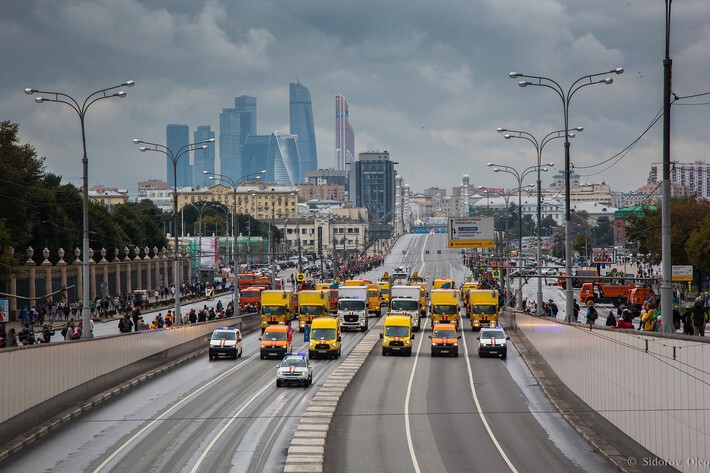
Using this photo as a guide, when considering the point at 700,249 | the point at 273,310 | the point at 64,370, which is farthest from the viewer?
the point at 700,249

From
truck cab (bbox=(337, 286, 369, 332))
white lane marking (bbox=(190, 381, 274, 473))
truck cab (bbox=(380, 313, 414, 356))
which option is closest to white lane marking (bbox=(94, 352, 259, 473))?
white lane marking (bbox=(190, 381, 274, 473))

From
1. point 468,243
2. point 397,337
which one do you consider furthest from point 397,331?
point 468,243

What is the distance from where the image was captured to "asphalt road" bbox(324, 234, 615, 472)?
2595 cm

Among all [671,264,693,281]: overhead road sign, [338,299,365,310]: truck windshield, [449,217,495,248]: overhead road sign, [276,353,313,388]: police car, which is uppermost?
[449,217,495,248]: overhead road sign

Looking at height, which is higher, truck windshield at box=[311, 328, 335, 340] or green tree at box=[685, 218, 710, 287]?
green tree at box=[685, 218, 710, 287]

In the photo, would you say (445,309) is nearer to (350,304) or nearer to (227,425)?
(350,304)

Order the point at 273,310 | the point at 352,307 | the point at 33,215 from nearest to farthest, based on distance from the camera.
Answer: the point at 273,310 < the point at 352,307 < the point at 33,215

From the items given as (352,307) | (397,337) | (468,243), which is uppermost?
(468,243)

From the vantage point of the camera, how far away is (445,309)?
212 feet

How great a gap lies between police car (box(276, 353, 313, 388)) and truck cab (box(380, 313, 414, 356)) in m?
11.0

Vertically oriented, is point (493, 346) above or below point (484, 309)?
below

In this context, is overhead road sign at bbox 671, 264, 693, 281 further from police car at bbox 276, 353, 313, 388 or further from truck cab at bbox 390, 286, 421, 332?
truck cab at bbox 390, 286, 421, 332

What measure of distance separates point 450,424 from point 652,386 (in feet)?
31.5

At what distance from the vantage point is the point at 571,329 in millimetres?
34500
